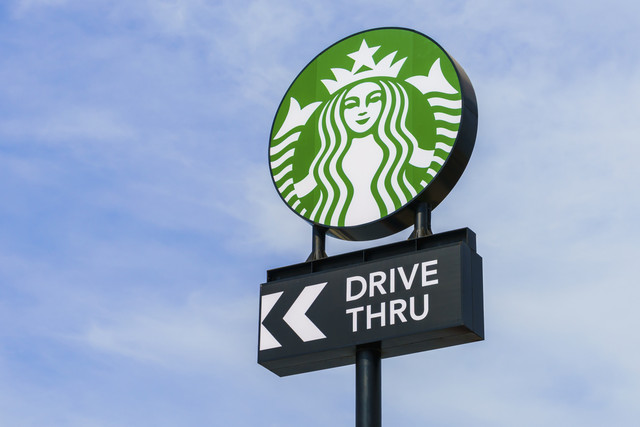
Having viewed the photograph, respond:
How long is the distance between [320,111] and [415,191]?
2043 millimetres

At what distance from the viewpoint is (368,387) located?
1358cm

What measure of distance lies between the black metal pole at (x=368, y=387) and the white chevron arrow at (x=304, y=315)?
64 centimetres

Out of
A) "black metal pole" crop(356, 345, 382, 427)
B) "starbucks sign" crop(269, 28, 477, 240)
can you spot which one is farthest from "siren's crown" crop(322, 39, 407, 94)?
"black metal pole" crop(356, 345, 382, 427)

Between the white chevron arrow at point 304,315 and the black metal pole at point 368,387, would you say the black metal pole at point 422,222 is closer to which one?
the white chevron arrow at point 304,315

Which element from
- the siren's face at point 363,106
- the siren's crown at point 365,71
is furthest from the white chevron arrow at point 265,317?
the siren's crown at point 365,71

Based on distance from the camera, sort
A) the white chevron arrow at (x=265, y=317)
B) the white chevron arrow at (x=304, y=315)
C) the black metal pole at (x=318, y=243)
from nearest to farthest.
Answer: the white chevron arrow at (x=304, y=315) → the white chevron arrow at (x=265, y=317) → the black metal pole at (x=318, y=243)

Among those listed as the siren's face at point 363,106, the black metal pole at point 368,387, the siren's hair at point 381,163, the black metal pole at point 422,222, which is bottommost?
the black metal pole at point 368,387

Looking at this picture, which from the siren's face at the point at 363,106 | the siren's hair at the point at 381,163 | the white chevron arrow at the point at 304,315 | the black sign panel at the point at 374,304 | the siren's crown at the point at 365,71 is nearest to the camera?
the black sign panel at the point at 374,304

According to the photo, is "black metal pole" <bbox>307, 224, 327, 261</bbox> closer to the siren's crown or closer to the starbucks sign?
the starbucks sign

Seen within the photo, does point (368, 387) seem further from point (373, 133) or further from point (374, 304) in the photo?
point (373, 133)

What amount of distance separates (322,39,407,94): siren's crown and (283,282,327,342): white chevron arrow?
2831mm

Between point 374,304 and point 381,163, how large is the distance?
1878 mm

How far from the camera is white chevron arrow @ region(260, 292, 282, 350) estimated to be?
47.1ft

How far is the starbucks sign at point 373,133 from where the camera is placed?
14.4m
